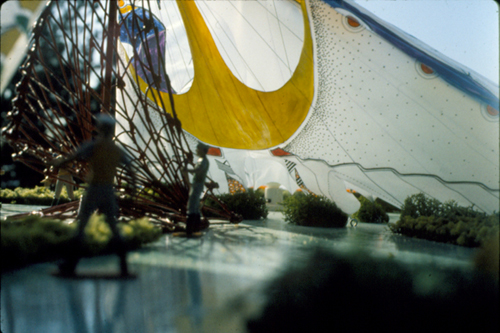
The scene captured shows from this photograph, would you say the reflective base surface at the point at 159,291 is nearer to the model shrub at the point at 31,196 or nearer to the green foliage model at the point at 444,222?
the green foliage model at the point at 444,222

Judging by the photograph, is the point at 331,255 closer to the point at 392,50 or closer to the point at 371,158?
the point at 371,158

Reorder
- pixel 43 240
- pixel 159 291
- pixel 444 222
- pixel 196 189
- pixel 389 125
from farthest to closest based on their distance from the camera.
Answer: pixel 389 125, pixel 444 222, pixel 196 189, pixel 159 291, pixel 43 240

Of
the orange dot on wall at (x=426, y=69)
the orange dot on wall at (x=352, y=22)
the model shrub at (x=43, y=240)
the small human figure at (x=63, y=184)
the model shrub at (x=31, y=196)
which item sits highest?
the orange dot on wall at (x=352, y=22)

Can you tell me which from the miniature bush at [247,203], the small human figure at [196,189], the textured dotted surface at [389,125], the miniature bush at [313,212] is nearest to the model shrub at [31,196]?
the small human figure at [196,189]

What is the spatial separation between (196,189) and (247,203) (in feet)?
0.96

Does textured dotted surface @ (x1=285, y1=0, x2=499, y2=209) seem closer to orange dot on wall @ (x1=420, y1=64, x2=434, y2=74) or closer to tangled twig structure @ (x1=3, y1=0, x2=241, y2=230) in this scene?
orange dot on wall @ (x1=420, y1=64, x2=434, y2=74)

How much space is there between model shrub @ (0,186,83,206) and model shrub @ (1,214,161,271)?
0.47m

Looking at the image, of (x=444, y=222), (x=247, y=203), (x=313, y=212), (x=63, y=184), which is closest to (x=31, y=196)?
(x=63, y=184)

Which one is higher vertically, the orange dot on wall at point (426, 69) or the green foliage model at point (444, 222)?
the orange dot on wall at point (426, 69)

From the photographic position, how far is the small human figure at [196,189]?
1.11 metres

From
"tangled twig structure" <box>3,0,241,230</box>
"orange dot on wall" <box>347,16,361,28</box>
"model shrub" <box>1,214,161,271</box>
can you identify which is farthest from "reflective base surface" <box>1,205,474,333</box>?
"orange dot on wall" <box>347,16,361,28</box>

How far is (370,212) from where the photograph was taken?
1507 millimetres

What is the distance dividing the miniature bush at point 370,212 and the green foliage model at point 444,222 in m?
0.08

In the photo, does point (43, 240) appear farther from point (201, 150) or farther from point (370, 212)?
point (370, 212)
